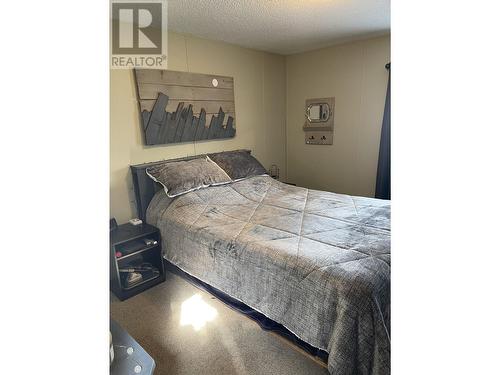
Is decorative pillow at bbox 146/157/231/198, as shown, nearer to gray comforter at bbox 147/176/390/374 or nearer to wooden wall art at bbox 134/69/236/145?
gray comforter at bbox 147/176/390/374

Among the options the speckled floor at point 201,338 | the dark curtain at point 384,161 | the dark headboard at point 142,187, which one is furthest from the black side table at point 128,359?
the dark curtain at point 384,161

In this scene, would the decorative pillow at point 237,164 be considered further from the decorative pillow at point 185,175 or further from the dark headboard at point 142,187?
the dark headboard at point 142,187

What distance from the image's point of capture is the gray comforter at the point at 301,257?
4.63 ft

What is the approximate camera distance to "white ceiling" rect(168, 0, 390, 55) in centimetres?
238

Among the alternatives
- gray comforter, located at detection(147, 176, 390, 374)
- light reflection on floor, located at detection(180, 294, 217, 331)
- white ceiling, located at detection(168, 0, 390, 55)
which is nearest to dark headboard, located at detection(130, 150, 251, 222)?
gray comforter, located at detection(147, 176, 390, 374)

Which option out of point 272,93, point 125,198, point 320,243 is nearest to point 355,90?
point 272,93

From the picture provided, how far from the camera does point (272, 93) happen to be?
13.5 ft

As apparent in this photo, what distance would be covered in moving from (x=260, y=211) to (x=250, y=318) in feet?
2.61

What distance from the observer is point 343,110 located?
374cm

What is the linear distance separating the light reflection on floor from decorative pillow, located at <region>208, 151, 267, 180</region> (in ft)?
4.10

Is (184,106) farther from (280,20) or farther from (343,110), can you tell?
(343,110)

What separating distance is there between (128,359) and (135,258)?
5.60ft
